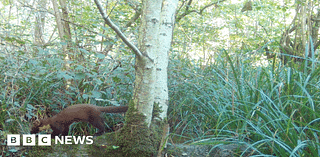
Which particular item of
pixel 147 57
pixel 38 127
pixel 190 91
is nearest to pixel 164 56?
pixel 147 57

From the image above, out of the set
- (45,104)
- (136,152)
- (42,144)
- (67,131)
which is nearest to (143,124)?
(136,152)

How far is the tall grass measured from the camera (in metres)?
1.56

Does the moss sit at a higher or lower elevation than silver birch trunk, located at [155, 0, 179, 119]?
lower

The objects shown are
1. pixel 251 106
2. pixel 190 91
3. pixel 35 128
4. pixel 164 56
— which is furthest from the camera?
pixel 190 91

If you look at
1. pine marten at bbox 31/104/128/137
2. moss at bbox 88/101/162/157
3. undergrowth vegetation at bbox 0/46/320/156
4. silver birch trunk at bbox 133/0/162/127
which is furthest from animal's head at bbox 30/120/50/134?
silver birch trunk at bbox 133/0/162/127

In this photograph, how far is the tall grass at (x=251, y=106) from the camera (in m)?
1.56

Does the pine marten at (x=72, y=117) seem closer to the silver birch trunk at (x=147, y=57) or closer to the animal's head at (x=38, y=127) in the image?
the animal's head at (x=38, y=127)

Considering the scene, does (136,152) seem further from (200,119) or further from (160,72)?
(200,119)

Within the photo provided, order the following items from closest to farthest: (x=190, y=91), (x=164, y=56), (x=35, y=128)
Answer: (x=164, y=56) < (x=35, y=128) < (x=190, y=91)

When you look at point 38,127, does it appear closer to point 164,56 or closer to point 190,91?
point 164,56

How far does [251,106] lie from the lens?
1963 millimetres

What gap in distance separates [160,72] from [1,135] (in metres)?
1.52

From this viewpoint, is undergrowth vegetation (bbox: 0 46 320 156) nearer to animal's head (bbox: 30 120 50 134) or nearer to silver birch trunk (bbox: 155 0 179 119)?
animal's head (bbox: 30 120 50 134)

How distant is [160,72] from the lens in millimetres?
2197
